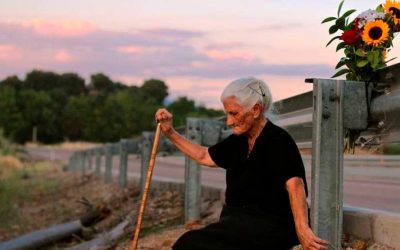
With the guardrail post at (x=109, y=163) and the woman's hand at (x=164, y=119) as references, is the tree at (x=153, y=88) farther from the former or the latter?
the woman's hand at (x=164, y=119)

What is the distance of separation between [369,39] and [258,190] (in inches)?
49.5

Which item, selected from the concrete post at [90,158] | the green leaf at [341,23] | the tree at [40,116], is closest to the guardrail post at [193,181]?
the green leaf at [341,23]

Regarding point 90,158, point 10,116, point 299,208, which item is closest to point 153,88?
point 10,116

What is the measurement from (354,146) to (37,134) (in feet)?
345

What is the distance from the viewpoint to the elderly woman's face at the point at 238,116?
471 centimetres

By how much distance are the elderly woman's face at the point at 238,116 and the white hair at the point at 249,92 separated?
3 cm

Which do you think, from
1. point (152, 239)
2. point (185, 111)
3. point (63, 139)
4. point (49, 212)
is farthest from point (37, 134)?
point (152, 239)

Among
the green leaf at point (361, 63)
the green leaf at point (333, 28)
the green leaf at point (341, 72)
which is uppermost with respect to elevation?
the green leaf at point (333, 28)

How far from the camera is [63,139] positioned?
114375 millimetres

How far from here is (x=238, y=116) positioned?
472cm

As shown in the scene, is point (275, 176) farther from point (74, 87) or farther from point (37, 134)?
point (74, 87)

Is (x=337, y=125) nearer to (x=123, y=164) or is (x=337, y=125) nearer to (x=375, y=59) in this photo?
(x=375, y=59)

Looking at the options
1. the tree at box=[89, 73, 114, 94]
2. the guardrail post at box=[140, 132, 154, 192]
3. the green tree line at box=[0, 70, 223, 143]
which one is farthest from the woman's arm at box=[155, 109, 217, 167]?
the tree at box=[89, 73, 114, 94]

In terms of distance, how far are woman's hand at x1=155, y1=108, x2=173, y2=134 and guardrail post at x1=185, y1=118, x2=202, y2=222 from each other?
306 cm
